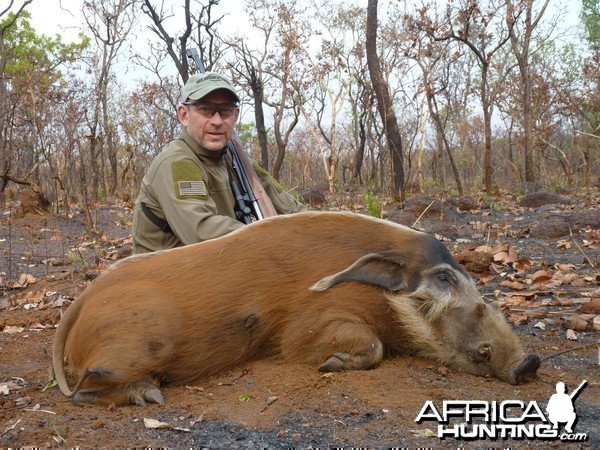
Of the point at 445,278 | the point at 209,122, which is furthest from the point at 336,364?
the point at 209,122

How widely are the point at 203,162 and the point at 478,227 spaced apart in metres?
6.35

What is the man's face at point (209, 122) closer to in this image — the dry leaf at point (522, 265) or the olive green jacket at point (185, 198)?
the olive green jacket at point (185, 198)

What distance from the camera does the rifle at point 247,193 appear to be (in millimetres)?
4309

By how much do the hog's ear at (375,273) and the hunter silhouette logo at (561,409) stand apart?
915 mm

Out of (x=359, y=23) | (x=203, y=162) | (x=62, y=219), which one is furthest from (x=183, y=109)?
(x=359, y=23)

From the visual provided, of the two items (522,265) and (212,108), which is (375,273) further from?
(522,265)

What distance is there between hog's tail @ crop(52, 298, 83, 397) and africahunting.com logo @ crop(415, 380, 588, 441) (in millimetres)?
1748

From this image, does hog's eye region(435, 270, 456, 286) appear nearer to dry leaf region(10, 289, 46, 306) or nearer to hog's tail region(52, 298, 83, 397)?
hog's tail region(52, 298, 83, 397)

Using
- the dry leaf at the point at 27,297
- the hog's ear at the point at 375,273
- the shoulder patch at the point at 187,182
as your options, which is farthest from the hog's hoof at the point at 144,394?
the dry leaf at the point at 27,297

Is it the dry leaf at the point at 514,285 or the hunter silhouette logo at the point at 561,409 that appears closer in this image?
the hunter silhouette logo at the point at 561,409

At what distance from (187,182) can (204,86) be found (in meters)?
0.70

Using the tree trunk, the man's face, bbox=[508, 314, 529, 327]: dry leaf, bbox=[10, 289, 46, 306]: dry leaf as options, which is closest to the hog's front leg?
the man's face

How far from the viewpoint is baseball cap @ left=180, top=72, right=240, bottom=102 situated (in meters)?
4.03

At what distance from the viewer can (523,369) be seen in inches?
121
